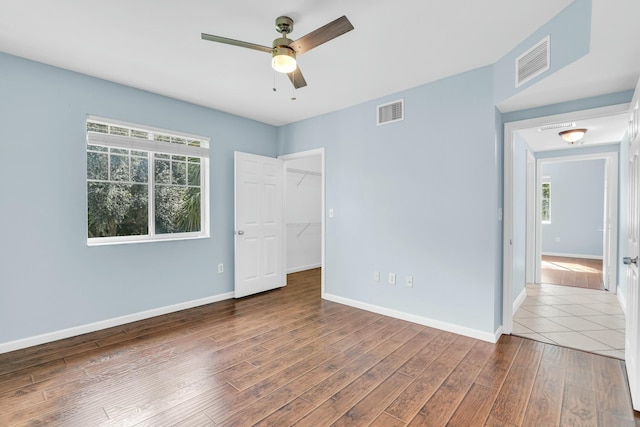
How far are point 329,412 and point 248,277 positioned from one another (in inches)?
110

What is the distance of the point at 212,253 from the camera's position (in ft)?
13.8

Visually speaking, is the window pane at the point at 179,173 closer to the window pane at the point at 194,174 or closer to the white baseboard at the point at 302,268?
the window pane at the point at 194,174

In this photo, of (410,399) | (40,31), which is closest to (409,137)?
(410,399)

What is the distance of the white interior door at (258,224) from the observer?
4.35m

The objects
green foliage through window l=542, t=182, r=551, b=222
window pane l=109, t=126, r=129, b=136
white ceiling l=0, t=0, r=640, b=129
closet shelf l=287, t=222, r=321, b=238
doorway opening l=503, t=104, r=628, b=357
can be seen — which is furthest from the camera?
green foliage through window l=542, t=182, r=551, b=222

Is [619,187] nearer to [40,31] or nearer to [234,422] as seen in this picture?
[234,422]

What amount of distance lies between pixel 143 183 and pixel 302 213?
11.2 feet

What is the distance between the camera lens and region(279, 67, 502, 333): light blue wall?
117 inches

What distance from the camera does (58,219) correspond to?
2959mm

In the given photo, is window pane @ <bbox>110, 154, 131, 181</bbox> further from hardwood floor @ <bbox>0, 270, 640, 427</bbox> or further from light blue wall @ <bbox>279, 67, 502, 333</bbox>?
light blue wall @ <bbox>279, 67, 502, 333</bbox>

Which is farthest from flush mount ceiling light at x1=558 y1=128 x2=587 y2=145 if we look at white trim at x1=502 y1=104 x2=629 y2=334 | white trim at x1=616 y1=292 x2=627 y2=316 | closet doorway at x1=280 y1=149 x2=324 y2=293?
closet doorway at x1=280 y1=149 x2=324 y2=293

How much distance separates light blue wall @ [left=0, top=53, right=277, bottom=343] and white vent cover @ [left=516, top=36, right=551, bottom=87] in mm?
3704

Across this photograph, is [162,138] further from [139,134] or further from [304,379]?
[304,379]

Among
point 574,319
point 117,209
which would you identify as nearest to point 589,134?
point 574,319
